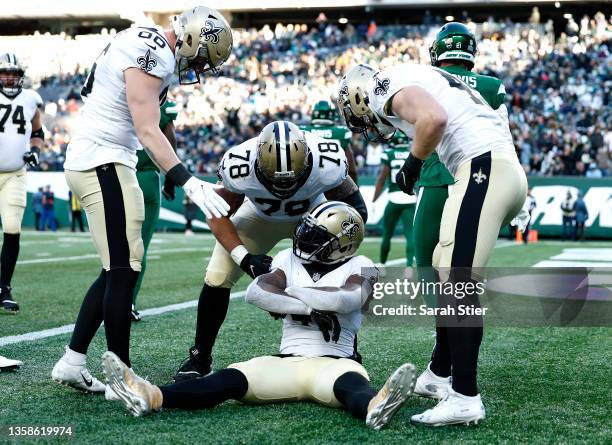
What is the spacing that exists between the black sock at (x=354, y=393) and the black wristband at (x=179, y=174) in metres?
1.03

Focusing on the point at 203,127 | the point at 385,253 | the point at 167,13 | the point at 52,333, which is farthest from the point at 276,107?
the point at 52,333

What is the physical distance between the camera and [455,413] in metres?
3.29

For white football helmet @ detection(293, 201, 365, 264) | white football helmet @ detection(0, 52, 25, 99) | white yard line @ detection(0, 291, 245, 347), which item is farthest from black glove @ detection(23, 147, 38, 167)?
white football helmet @ detection(293, 201, 365, 264)

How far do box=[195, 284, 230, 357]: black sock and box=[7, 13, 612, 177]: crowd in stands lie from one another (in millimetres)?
17804

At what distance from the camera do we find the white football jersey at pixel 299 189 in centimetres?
398

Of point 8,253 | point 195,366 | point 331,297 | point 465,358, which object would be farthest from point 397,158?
point 465,358

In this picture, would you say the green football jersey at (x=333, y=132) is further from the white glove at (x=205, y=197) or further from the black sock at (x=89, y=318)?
the white glove at (x=205, y=197)

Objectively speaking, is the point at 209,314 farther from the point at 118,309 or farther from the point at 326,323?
the point at 326,323

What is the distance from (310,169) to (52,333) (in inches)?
99.5

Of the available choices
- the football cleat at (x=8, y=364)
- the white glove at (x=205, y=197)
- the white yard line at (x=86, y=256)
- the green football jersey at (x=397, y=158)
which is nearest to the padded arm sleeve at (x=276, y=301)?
the white glove at (x=205, y=197)

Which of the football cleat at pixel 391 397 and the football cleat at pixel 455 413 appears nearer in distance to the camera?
the football cleat at pixel 391 397

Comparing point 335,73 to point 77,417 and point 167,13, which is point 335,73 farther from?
point 77,417

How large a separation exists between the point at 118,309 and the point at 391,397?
51.0 inches

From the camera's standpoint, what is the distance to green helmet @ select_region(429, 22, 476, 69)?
4.53 meters
